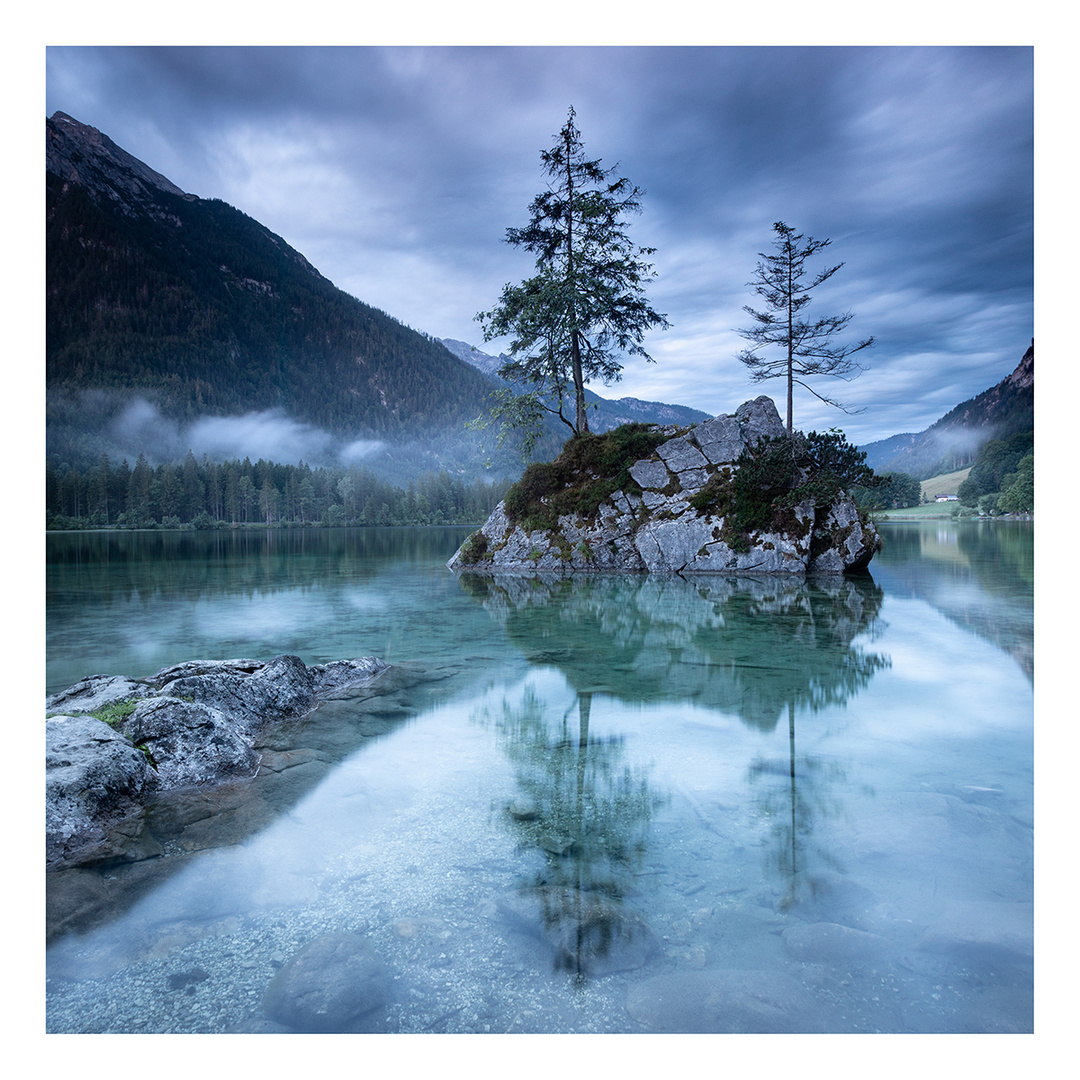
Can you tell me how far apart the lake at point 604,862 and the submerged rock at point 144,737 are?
287 millimetres

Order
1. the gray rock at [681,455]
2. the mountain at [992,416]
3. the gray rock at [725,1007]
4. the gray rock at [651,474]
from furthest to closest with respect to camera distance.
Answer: the gray rock at [651,474], the gray rock at [681,455], the mountain at [992,416], the gray rock at [725,1007]

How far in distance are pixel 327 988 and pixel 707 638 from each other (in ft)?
30.2

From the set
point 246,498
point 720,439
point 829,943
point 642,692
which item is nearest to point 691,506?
point 720,439

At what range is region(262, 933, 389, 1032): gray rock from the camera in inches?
103

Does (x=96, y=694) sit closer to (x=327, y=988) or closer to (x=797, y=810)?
(x=327, y=988)

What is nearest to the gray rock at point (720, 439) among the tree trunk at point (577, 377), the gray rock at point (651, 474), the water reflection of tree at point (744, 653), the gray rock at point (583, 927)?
the gray rock at point (651, 474)

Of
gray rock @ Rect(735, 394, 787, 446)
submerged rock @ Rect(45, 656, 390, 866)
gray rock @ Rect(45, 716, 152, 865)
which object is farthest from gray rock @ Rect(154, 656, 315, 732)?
gray rock @ Rect(735, 394, 787, 446)

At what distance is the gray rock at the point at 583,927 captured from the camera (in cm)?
293

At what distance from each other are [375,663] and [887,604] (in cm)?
1254

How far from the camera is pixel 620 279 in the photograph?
2628cm

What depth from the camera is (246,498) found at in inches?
4562

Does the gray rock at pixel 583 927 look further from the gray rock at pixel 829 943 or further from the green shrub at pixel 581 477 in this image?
the green shrub at pixel 581 477

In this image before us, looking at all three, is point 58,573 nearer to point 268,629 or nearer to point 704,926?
point 268,629
